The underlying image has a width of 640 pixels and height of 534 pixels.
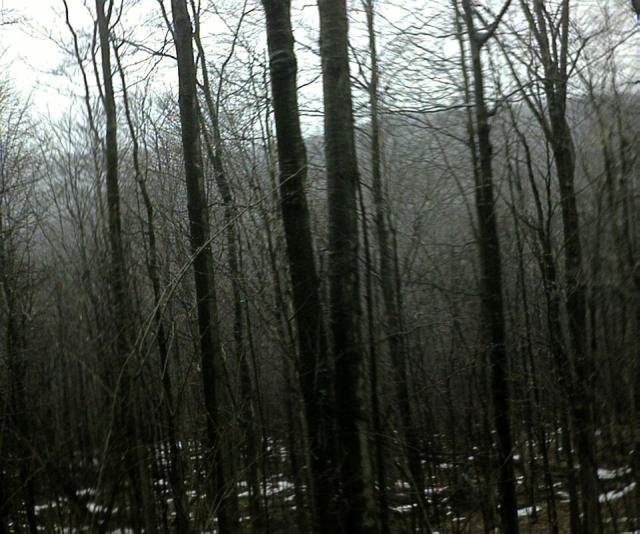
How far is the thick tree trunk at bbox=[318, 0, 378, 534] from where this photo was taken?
4145 millimetres

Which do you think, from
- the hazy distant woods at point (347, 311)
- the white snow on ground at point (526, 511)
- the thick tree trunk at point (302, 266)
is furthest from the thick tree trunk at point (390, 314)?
the white snow on ground at point (526, 511)

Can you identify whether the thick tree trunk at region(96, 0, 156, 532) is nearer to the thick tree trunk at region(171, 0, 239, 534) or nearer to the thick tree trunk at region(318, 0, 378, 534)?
the thick tree trunk at region(171, 0, 239, 534)

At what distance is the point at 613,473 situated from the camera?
23.1 ft

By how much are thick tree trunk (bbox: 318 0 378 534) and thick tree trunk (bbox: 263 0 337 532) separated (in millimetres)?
101

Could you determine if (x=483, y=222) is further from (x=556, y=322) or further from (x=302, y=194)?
(x=302, y=194)

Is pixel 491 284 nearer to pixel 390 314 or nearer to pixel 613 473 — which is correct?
pixel 390 314

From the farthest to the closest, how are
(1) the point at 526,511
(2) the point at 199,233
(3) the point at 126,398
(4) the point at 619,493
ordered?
(1) the point at 526,511 < (2) the point at 199,233 < (4) the point at 619,493 < (3) the point at 126,398

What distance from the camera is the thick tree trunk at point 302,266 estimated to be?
13.8 feet

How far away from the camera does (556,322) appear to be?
7117 mm

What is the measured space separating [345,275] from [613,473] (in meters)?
4.55

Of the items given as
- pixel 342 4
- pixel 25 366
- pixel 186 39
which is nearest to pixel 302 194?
pixel 342 4

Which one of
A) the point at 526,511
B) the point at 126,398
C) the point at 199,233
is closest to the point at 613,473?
the point at 526,511

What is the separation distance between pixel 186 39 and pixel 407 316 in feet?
16.5

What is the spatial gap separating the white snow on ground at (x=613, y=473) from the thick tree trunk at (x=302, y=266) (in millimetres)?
3889
